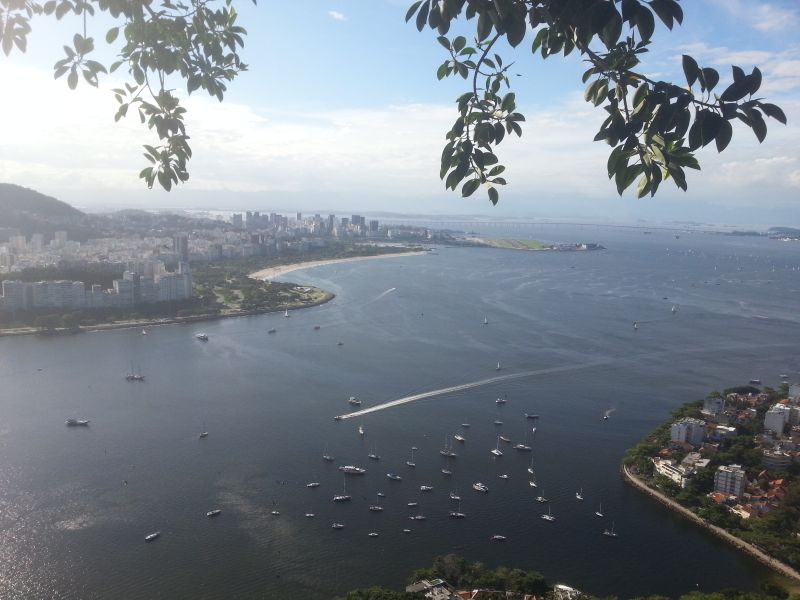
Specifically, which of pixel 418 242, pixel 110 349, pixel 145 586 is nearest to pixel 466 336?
pixel 110 349

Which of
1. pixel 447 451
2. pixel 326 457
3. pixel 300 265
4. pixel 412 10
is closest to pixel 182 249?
pixel 300 265

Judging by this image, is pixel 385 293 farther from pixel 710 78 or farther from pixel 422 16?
pixel 710 78

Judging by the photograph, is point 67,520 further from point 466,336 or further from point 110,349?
point 466,336

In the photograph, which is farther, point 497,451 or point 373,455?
point 497,451

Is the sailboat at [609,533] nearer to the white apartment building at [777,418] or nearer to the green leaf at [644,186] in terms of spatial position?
the white apartment building at [777,418]

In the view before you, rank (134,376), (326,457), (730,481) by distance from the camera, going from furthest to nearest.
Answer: (134,376), (326,457), (730,481)

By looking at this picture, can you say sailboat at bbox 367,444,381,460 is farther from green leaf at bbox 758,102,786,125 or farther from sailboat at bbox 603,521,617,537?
green leaf at bbox 758,102,786,125
